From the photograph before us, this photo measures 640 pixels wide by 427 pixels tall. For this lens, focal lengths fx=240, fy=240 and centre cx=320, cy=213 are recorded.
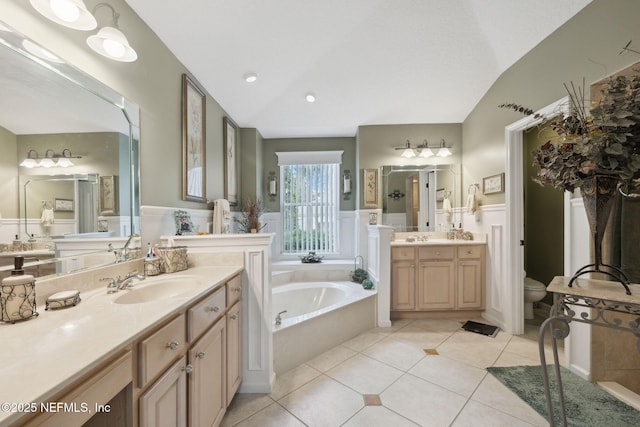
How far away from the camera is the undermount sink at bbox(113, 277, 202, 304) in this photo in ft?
3.88

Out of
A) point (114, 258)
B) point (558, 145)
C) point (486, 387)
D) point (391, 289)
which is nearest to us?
point (558, 145)

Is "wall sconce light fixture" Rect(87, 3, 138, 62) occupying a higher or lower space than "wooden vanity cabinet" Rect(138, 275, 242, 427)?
higher

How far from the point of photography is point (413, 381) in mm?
1834

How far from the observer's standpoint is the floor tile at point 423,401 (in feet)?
4.95

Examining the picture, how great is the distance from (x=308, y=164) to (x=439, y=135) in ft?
6.52

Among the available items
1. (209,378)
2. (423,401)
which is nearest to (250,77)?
(209,378)

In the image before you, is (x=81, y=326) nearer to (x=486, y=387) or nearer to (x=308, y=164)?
(x=486, y=387)

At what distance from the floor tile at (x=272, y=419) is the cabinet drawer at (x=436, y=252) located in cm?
211

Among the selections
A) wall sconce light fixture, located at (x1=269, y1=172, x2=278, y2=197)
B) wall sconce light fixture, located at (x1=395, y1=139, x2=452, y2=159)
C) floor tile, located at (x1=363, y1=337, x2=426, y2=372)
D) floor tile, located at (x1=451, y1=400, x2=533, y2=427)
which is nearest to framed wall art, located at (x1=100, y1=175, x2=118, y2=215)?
floor tile, located at (x1=363, y1=337, x2=426, y2=372)

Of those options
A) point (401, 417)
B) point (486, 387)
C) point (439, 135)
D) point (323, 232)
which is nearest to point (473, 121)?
point (439, 135)

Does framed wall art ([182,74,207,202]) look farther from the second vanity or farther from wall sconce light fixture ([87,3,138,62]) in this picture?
the second vanity

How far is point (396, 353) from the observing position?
7.23 ft

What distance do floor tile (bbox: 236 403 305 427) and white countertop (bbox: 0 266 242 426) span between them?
0.99 meters

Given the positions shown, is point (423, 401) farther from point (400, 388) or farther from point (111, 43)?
point (111, 43)
